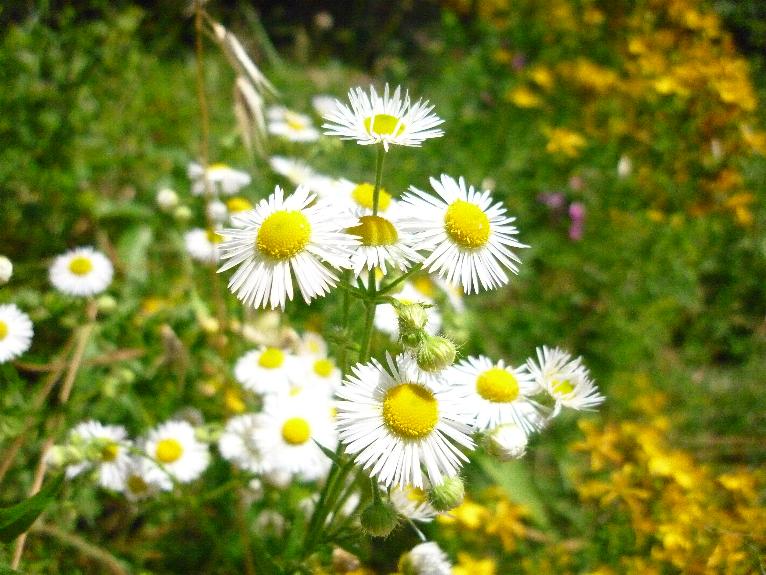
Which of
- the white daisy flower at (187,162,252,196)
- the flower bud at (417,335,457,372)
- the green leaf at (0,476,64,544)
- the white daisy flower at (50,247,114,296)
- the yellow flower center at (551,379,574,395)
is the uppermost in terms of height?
the white daisy flower at (187,162,252,196)

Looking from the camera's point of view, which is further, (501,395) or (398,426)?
(501,395)

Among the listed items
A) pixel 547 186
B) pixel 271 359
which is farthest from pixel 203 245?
pixel 547 186

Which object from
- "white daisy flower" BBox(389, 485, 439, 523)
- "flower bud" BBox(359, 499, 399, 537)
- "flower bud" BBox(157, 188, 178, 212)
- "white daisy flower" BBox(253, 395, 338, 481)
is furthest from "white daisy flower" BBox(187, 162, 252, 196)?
"flower bud" BBox(359, 499, 399, 537)

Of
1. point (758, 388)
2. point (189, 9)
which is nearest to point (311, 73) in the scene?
point (189, 9)

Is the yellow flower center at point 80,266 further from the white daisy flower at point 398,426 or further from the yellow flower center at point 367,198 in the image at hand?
the white daisy flower at point 398,426

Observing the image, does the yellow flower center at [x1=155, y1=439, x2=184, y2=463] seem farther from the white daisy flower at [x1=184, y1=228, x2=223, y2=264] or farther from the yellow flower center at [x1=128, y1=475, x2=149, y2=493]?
Answer: the white daisy flower at [x1=184, y1=228, x2=223, y2=264]

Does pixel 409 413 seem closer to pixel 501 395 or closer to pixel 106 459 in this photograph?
pixel 501 395
